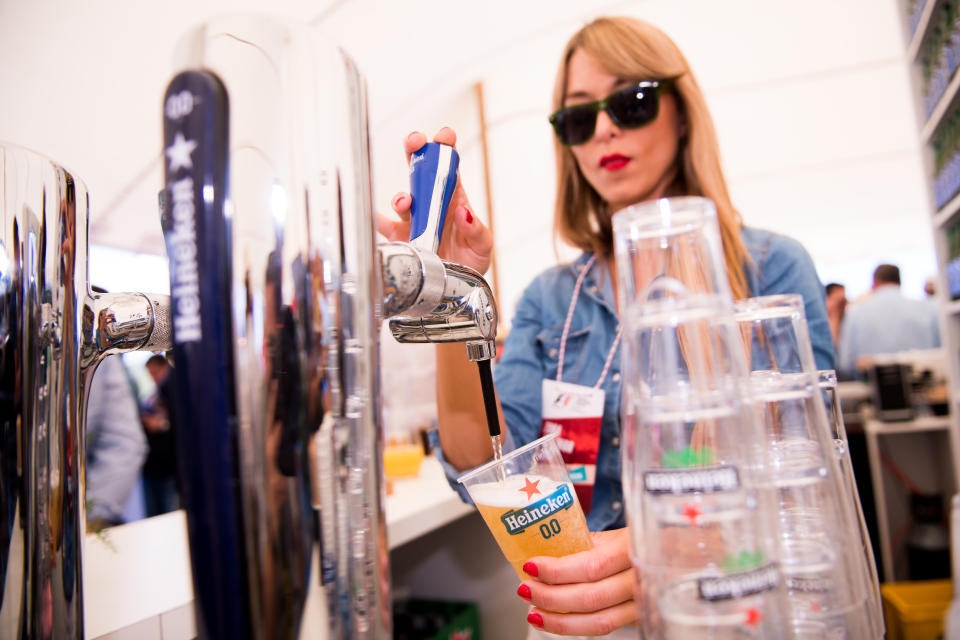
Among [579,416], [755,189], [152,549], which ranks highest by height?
[755,189]

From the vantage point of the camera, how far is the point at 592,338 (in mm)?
1184

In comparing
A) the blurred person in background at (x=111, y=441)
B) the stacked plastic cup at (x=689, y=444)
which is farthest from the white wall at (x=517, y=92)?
the blurred person in background at (x=111, y=441)

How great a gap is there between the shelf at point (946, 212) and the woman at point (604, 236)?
1528 mm

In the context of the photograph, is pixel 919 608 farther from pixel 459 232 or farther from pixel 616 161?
pixel 459 232

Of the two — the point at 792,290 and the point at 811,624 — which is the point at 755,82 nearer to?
the point at 792,290

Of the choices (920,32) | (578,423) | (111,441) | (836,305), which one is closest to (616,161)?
(578,423)

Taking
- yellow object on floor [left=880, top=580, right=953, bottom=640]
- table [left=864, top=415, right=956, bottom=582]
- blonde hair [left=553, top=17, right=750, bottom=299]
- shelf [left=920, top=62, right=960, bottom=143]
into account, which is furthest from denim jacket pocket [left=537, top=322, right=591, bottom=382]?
table [left=864, top=415, right=956, bottom=582]

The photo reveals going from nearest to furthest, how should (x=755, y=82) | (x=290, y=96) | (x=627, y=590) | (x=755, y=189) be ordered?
1. (x=290, y=96)
2. (x=627, y=590)
3. (x=755, y=82)
4. (x=755, y=189)

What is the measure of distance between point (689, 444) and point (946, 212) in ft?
8.56

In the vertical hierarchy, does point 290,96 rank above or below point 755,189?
below

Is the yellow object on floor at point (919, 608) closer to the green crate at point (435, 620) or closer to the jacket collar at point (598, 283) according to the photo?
the green crate at point (435, 620)

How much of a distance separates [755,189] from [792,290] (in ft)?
15.1

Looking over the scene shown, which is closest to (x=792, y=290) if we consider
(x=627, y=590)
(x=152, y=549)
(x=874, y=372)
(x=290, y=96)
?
(x=627, y=590)

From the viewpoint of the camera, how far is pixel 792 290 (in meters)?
1.06
